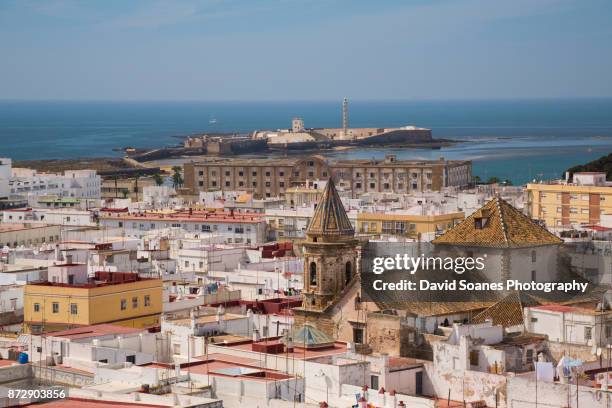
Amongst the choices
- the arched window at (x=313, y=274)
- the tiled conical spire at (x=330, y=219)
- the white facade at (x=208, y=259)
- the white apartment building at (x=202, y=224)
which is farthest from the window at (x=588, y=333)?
the white apartment building at (x=202, y=224)

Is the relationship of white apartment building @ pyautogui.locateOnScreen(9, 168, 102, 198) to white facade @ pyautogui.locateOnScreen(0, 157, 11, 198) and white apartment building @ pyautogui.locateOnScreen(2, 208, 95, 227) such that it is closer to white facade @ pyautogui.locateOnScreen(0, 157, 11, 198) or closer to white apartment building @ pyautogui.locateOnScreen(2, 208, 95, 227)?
white facade @ pyautogui.locateOnScreen(0, 157, 11, 198)

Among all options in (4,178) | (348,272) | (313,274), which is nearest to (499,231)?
(348,272)

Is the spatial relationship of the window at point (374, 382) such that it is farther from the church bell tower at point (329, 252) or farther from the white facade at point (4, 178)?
the white facade at point (4, 178)

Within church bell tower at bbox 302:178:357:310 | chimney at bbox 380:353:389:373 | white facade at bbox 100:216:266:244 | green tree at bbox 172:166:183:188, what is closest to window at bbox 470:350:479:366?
chimney at bbox 380:353:389:373

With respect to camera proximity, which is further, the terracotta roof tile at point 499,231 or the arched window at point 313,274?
the terracotta roof tile at point 499,231

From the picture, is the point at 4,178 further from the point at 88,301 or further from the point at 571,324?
the point at 571,324

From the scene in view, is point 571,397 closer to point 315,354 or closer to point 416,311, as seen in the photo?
point 315,354
